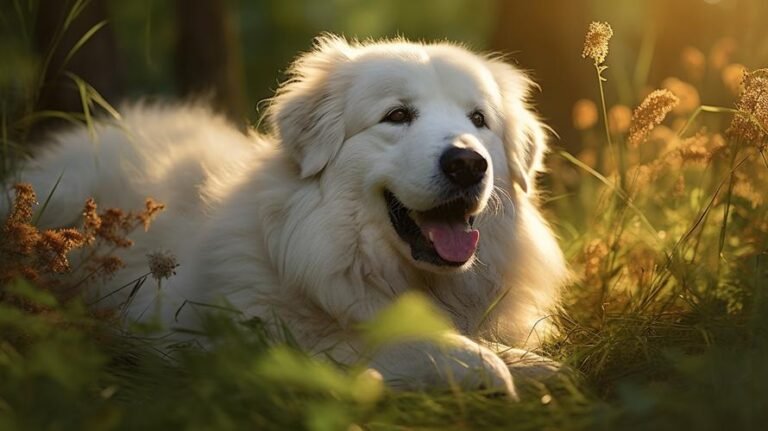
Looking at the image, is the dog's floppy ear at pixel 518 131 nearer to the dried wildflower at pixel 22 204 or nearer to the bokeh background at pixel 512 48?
the bokeh background at pixel 512 48

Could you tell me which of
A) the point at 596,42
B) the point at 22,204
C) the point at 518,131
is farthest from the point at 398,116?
the point at 22,204

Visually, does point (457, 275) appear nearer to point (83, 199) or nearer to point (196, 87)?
point (83, 199)

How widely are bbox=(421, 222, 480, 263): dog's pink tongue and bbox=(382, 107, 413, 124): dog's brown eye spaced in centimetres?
43

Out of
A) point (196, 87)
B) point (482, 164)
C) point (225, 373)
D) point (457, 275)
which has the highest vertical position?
point (482, 164)

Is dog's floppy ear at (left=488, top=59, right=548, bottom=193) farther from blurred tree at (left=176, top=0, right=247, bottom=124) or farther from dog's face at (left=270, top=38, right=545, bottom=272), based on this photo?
blurred tree at (left=176, top=0, right=247, bottom=124)

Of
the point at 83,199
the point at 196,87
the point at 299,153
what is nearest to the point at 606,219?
the point at 299,153

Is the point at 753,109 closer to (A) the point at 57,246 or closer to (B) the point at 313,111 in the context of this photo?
(B) the point at 313,111

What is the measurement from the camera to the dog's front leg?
124 inches

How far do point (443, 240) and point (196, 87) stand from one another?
5.33 metres

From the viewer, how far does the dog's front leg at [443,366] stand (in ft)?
10.4

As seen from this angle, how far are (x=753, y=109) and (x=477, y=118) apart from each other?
108 cm

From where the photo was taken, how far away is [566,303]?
14.9 ft

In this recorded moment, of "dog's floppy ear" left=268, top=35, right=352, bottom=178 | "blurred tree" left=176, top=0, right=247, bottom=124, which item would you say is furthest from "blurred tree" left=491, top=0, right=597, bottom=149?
"dog's floppy ear" left=268, top=35, right=352, bottom=178

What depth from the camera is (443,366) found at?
330cm
